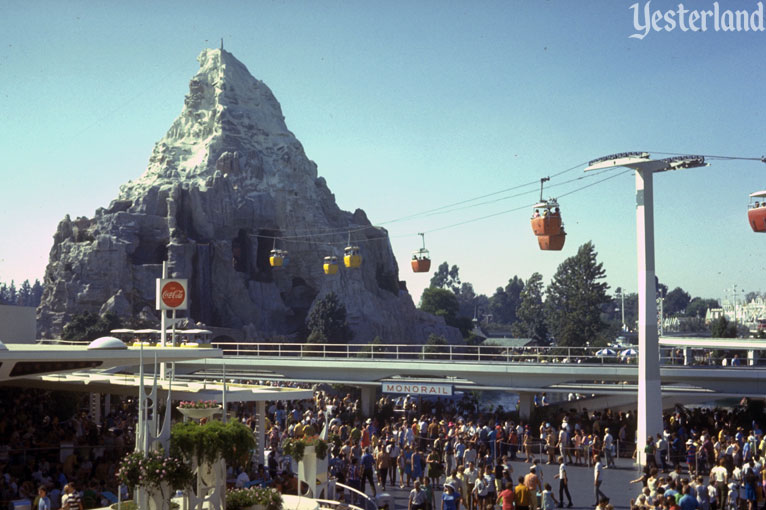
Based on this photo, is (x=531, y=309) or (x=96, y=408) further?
(x=531, y=309)

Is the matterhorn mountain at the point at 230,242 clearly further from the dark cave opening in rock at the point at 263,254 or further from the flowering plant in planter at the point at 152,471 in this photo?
the flowering plant in planter at the point at 152,471

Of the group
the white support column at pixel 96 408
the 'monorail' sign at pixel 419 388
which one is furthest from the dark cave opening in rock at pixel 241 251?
the 'monorail' sign at pixel 419 388

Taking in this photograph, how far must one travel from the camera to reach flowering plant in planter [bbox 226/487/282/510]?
51.5 feet

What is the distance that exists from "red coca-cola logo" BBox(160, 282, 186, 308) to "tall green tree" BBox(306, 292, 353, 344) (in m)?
64.2

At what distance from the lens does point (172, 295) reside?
30.8 meters

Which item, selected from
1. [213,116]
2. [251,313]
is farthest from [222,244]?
[213,116]

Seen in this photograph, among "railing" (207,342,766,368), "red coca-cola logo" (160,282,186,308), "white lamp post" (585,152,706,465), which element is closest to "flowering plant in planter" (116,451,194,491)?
"red coca-cola logo" (160,282,186,308)

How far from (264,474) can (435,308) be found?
115 m

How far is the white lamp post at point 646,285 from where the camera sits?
2927 centimetres

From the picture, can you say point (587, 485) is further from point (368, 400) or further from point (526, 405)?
point (368, 400)

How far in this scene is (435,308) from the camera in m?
137

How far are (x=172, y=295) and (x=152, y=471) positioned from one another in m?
18.1

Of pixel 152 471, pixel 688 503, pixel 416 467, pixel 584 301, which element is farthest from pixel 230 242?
pixel 152 471

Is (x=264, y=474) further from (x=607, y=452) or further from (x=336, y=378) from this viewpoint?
(x=336, y=378)
